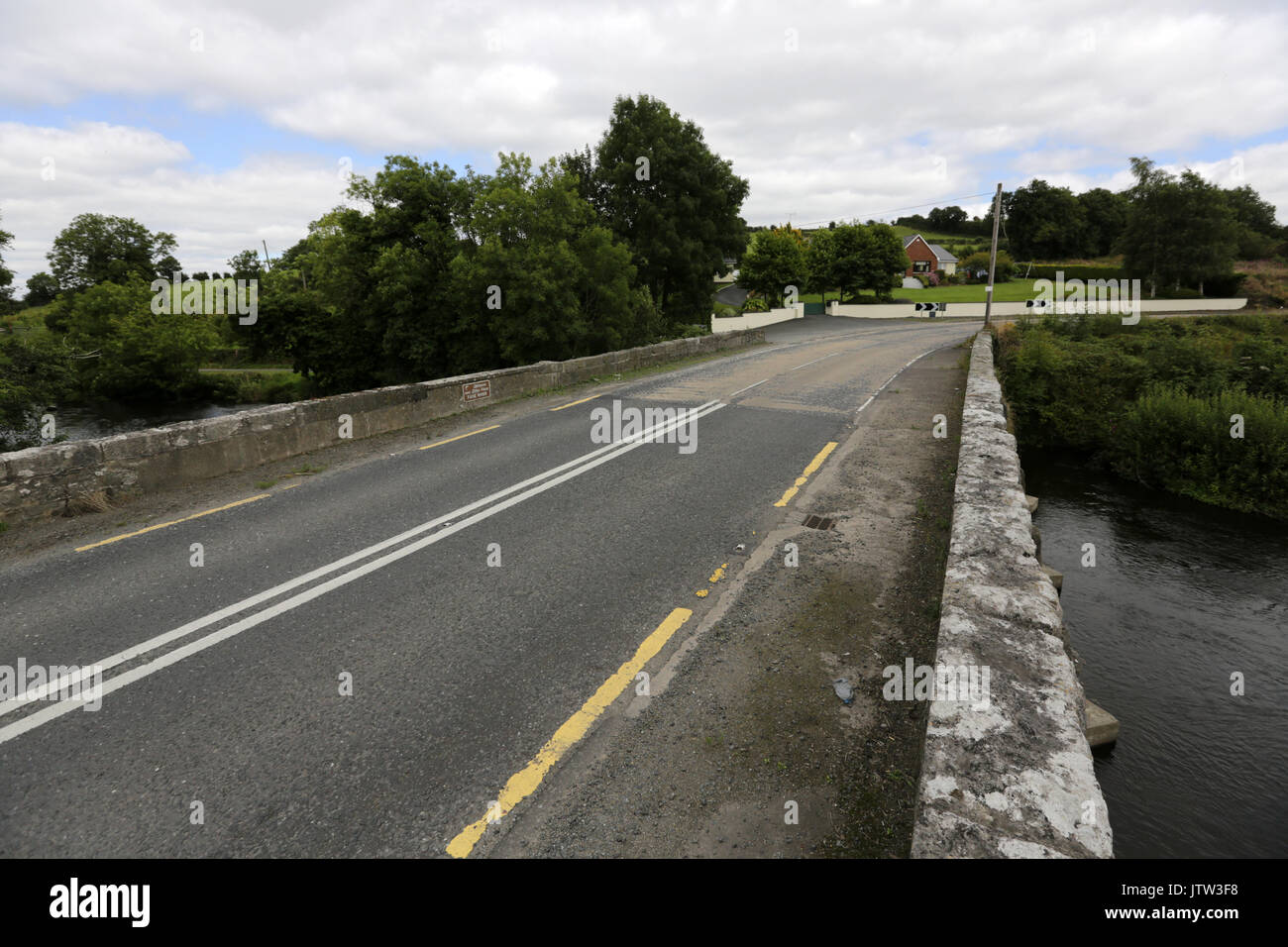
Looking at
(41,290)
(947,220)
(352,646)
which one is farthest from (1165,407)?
(947,220)

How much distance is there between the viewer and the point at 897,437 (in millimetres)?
9984

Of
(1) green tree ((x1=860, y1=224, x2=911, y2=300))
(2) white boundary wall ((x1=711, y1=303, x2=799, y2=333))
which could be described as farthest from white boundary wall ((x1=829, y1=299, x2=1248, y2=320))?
(2) white boundary wall ((x1=711, y1=303, x2=799, y2=333))

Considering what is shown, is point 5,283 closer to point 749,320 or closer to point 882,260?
point 749,320

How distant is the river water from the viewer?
5.10 m

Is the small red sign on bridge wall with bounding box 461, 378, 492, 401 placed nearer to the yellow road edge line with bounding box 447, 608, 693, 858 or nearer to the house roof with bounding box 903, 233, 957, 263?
the yellow road edge line with bounding box 447, 608, 693, 858

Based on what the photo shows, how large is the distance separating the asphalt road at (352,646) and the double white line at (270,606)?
2 cm

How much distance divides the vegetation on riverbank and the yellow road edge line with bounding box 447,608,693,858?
1450 cm

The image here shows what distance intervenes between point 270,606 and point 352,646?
3.29ft

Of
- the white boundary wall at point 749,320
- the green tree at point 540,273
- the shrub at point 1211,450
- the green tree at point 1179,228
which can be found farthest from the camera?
the white boundary wall at point 749,320

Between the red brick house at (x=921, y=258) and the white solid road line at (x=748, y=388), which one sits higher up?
the red brick house at (x=921, y=258)

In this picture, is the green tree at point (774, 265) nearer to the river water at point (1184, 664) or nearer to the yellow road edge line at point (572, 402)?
the yellow road edge line at point (572, 402)

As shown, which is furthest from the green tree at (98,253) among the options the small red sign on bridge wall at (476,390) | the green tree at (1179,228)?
the green tree at (1179,228)

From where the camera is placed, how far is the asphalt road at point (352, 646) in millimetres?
3025

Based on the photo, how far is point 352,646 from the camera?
439cm
